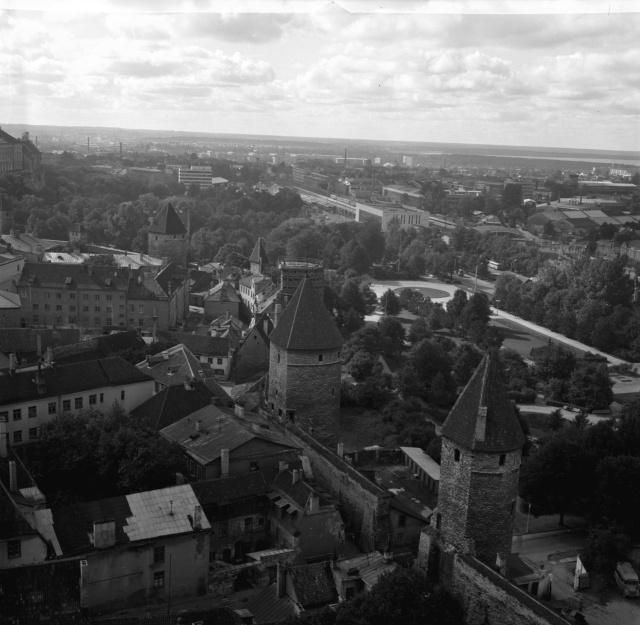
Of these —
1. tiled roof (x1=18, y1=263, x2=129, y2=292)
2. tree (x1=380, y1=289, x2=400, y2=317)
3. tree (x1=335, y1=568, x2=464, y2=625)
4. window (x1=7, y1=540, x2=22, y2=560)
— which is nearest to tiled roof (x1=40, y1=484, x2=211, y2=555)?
window (x1=7, y1=540, x2=22, y2=560)

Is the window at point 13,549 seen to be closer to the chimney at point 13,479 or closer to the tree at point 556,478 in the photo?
the chimney at point 13,479

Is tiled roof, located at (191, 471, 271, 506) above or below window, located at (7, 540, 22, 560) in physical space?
below

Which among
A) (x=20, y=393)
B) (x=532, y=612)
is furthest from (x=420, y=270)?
(x=532, y=612)

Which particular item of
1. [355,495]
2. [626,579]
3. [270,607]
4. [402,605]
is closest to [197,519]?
[270,607]

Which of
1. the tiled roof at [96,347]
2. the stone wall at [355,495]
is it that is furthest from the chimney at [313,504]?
the tiled roof at [96,347]

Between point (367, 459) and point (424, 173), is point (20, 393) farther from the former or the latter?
point (424, 173)

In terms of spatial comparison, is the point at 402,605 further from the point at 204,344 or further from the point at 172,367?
the point at 204,344

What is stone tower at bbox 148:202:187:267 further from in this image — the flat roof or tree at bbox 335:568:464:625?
tree at bbox 335:568:464:625
